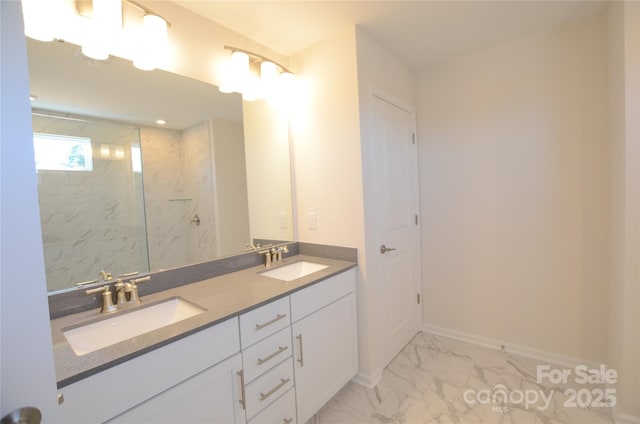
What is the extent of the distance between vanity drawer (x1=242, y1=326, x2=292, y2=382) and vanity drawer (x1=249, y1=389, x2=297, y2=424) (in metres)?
0.19

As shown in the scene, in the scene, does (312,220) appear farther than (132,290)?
Yes

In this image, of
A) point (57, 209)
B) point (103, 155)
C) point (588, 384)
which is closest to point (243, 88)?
point (103, 155)

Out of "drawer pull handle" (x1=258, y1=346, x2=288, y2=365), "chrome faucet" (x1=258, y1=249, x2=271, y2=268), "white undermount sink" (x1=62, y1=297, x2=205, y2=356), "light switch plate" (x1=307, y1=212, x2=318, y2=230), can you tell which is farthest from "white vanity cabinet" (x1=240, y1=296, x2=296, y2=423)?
"light switch plate" (x1=307, y1=212, x2=318, y2=230)

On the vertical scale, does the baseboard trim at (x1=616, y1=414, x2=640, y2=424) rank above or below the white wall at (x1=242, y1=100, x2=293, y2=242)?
below

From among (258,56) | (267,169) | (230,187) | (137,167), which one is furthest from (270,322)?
(258,56)

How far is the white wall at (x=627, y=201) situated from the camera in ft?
4.67

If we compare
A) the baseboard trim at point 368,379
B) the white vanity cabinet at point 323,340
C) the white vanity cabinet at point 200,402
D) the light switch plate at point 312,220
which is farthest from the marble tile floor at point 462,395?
the light switch plate at point 312,220

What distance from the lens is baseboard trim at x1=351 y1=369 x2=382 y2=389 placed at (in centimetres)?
193

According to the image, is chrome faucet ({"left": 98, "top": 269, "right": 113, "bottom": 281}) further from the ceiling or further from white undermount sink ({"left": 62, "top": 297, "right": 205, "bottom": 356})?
the ceiling

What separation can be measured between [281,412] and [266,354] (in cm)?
33

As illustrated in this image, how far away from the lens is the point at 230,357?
1.17 metres

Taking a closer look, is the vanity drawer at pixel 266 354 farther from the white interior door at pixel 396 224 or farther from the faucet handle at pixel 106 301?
the white interior door at pixel 396 224

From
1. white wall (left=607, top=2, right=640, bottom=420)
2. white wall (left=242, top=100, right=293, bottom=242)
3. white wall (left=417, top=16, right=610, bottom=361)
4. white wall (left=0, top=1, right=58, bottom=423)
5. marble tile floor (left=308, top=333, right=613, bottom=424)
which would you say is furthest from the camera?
white wall (left=242, top=100, right=293, bottom=242)

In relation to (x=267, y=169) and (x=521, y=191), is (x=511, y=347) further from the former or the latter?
(x=267, y=169)
